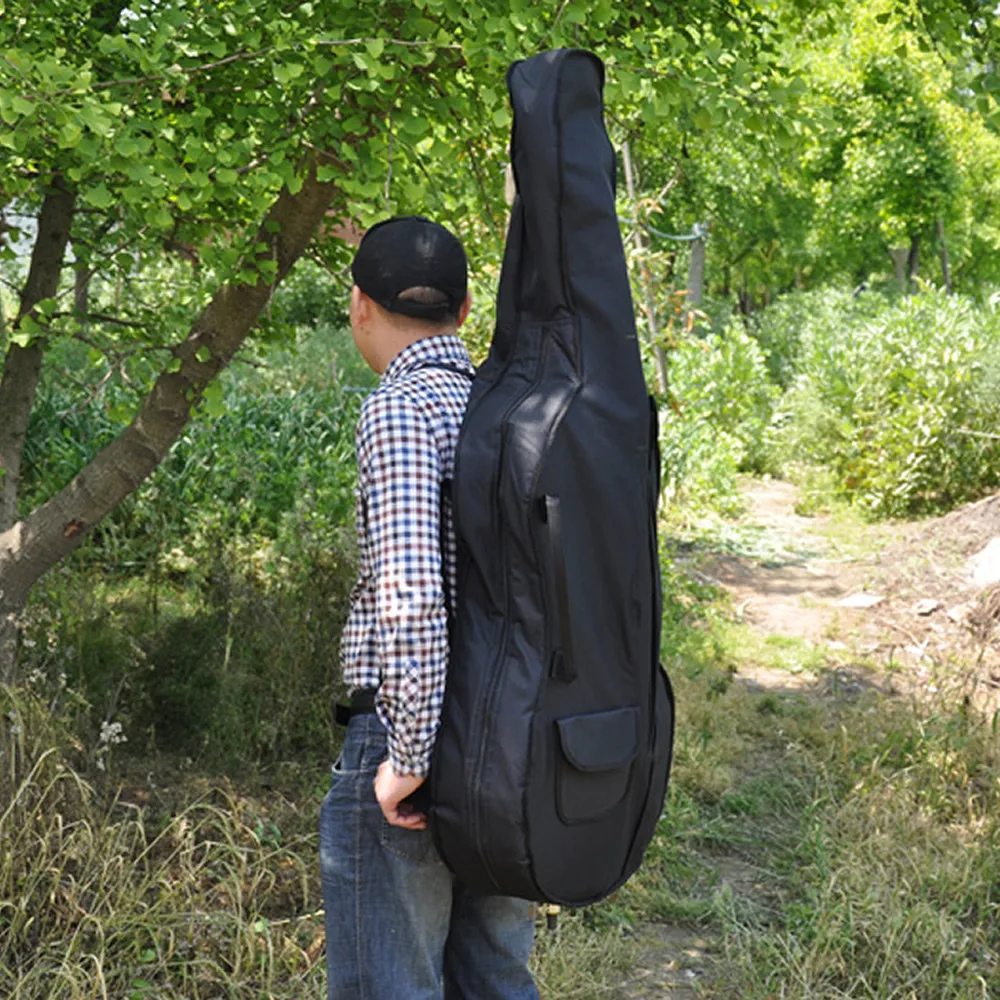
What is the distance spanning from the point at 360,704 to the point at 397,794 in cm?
16

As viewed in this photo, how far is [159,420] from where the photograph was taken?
372 cm

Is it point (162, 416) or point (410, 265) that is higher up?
point (410, 265)

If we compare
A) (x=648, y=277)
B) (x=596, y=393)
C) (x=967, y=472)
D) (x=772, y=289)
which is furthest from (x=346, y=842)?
(x=772, y=289)

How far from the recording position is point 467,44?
9.41ft

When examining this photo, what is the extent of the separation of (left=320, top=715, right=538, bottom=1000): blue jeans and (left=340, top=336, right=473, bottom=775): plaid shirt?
14 cm

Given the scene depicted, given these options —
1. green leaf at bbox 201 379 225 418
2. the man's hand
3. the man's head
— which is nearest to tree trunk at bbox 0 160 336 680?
green leaf at bbox 201 379 225 418

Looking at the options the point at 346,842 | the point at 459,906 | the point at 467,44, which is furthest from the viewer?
the point at 467,44

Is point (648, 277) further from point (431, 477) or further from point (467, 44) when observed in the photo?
point (431, 477)

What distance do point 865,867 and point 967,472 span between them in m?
7.27

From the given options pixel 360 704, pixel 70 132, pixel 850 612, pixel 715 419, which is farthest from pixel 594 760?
pixel 715 419

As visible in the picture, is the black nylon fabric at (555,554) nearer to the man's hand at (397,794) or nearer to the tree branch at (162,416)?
the man's hand at (397,794)

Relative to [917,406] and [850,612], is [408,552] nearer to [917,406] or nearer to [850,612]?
[850,612]

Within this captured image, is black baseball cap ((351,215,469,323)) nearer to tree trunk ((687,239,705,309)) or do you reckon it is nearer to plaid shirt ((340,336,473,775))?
plaid shirt ((340,336,473,775))

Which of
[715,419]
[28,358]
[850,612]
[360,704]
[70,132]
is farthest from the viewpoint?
[715,419]
